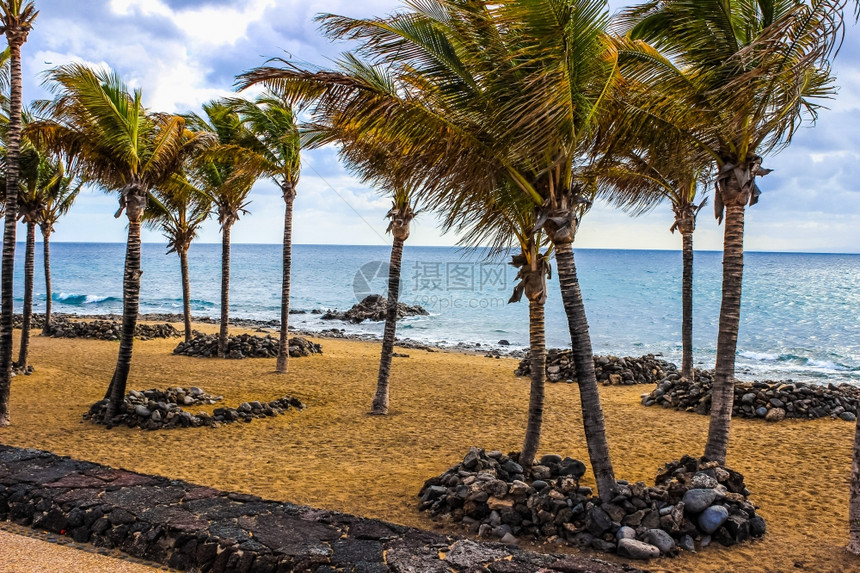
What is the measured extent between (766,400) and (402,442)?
312 inches

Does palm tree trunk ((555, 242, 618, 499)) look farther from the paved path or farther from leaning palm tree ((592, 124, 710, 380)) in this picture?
the paved path

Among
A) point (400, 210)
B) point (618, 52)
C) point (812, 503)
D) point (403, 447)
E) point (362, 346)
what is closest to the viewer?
point (618, 52)

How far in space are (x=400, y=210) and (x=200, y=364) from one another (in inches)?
381

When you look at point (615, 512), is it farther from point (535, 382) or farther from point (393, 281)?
point (393, 281)

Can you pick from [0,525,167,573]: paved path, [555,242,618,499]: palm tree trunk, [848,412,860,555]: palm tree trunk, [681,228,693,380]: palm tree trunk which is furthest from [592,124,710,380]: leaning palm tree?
[0,525,167,573]: paved path

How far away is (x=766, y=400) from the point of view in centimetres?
1284

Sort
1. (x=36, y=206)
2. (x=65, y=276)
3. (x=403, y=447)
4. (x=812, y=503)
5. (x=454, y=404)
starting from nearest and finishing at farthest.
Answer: (x=812, y=503), (x=403, y=447), (x=454, y=404), (x=36, y=206), (x=65, y=276)

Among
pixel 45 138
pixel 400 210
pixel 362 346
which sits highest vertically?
pixel 45 138

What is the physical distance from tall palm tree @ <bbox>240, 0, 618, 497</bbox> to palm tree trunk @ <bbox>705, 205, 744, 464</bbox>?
6.21 feet

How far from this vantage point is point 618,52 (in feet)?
22.1

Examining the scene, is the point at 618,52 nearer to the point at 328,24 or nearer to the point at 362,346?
the point at 328,24

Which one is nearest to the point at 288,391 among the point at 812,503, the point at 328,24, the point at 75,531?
the point at 75,531

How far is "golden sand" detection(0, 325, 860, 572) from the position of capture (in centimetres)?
705

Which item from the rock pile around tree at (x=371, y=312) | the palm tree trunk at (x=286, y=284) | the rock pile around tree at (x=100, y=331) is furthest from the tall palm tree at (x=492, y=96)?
the rock pile around tree at (x=371, y=312)
